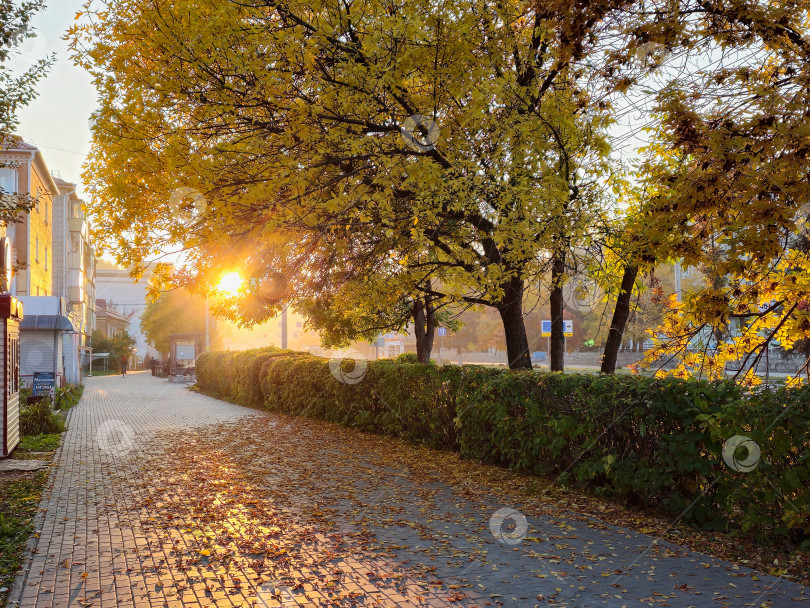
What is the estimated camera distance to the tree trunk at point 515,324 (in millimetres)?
11023

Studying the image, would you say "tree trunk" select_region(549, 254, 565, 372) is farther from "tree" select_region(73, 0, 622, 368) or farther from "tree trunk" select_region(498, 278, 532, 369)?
"tree" select_region(73, 0, 622, 368)

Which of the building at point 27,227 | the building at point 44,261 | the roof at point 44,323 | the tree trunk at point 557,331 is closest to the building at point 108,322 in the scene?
the building at point 44,261

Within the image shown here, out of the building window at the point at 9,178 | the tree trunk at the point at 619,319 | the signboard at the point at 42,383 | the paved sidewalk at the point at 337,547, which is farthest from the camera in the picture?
the building window at the point at 9,178

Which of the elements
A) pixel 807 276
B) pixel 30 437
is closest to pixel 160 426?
pixel 30 437

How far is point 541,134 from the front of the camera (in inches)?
331

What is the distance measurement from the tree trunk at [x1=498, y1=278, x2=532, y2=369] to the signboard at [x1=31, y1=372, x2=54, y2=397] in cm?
1496

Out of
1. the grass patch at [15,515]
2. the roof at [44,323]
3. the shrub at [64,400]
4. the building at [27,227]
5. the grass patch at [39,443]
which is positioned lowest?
the grass patch at [15,515]

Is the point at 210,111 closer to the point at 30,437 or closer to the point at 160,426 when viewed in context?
the point at 30,437

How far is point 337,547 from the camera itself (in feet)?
19.9

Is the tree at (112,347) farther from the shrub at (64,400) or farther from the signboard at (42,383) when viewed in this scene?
the signboard at (42,383)

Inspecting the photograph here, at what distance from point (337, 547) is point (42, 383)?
715 inches

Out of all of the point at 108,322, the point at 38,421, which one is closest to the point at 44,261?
the point at 38,421

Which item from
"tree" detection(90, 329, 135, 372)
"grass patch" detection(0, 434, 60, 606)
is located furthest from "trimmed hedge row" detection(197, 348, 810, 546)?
"tree" detection(90, 329, 135, 372)

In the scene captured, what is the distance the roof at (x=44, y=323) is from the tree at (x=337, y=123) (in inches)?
637
